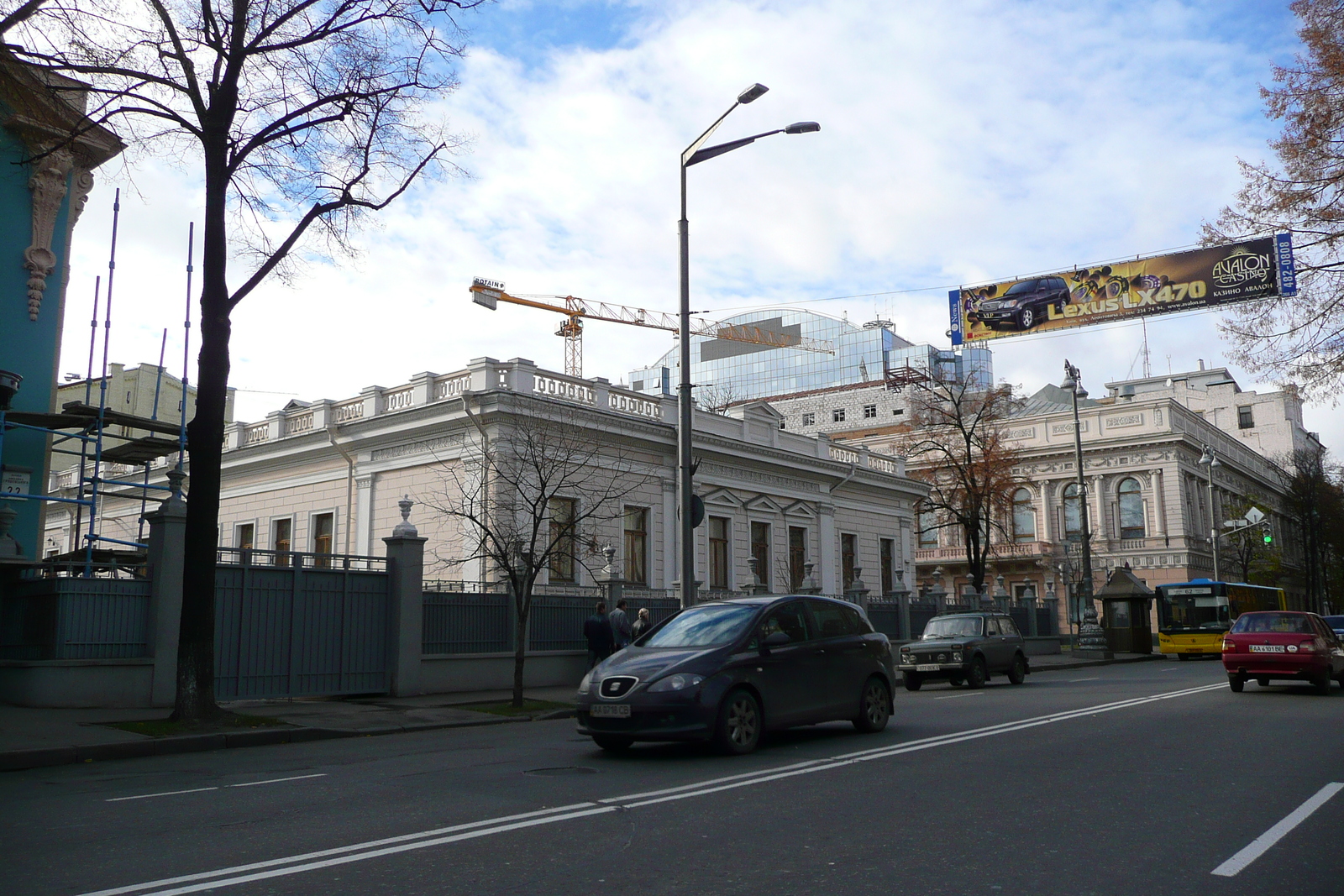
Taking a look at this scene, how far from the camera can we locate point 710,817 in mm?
7172

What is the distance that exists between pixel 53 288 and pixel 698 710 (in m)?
15.1

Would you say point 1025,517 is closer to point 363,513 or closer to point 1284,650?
point 363,513

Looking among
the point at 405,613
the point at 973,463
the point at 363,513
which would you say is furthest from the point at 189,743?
the point at 973,463

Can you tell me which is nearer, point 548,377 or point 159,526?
point 159,526

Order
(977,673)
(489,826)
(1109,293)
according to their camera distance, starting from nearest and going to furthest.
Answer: (489,826) → (977,673) → (1109,293)

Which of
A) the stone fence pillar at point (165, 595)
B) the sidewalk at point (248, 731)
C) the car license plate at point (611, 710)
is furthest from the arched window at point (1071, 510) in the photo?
the car license plate at point (611, 710)

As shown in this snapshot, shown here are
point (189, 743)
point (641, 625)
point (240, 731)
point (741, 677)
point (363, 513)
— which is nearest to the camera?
point (741, 677)

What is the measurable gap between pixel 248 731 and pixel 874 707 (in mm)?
7796

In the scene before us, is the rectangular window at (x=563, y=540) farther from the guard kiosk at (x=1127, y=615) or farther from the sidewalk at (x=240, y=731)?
the guard kiosk at (x=1127, y=615)

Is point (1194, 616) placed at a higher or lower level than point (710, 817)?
higher

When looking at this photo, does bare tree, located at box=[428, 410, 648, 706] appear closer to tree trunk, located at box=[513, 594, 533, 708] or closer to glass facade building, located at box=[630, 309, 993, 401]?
tree trunk, located at box=[513, 594, 533, 708]

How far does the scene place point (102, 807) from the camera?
26.6 ft

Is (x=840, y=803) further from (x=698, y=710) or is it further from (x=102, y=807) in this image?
(x=102, y=807)

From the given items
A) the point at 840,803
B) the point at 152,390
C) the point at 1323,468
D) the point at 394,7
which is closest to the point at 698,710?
the point at 840,803
